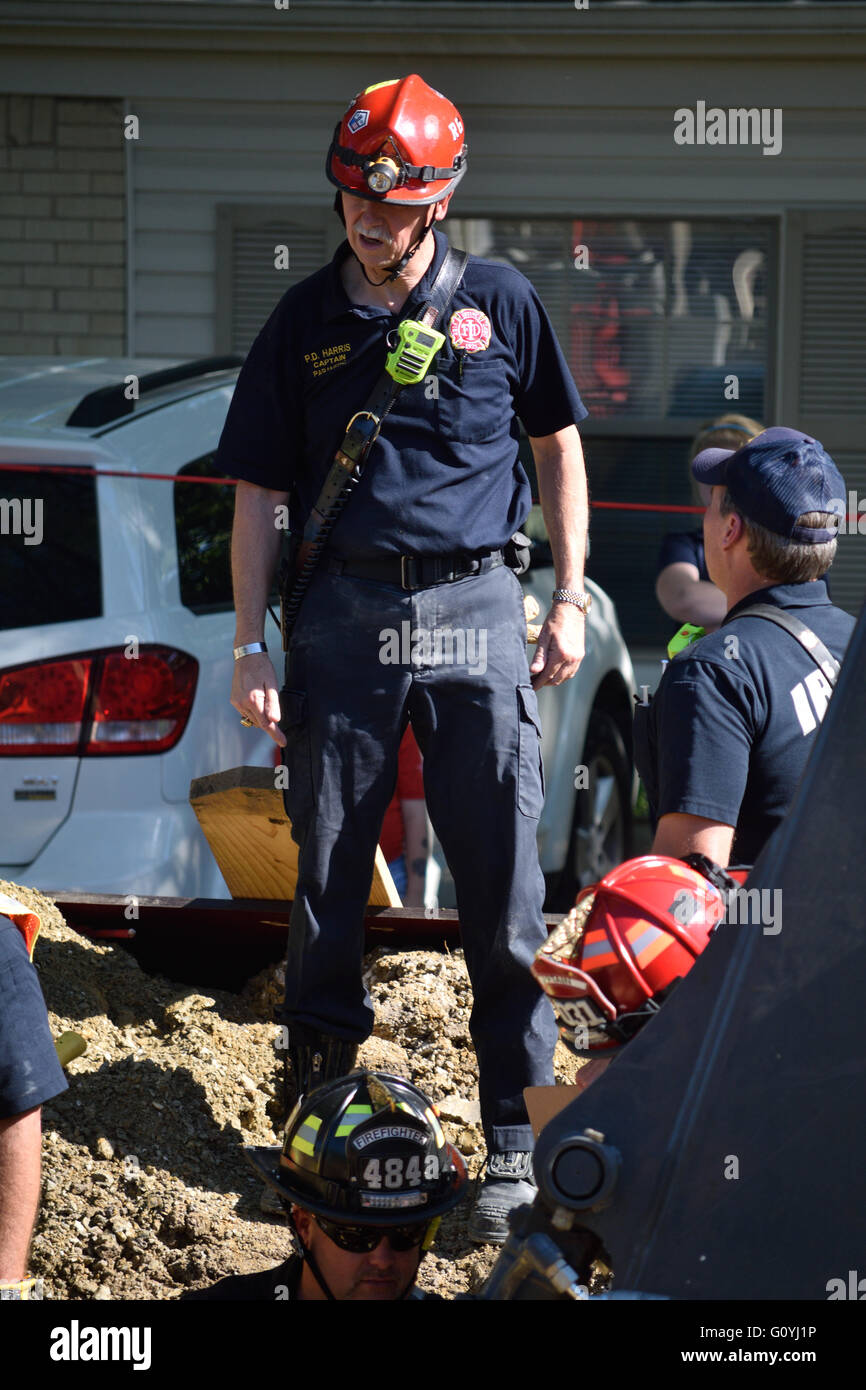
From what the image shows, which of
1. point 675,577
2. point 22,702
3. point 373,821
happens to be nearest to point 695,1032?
point 373,821

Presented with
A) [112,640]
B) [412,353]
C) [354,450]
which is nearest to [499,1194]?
[354,450]

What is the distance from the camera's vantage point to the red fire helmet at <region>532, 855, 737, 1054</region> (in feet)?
7.13

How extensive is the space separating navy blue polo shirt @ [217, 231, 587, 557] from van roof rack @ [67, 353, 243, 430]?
1537 millimetres

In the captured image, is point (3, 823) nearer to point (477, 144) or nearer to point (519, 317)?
point (519, 317)

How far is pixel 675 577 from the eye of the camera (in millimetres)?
5352

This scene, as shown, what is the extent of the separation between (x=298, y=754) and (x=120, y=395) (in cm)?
213

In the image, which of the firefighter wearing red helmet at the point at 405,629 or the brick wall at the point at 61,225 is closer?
the firefighter wearing red helmet at the point at 405,629

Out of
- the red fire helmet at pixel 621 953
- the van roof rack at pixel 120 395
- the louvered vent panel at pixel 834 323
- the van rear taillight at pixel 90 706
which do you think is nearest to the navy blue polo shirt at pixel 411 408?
the van rear taillight at pixel 90 706

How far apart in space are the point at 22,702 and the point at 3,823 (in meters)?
0.35

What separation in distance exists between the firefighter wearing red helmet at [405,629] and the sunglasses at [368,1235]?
0.84 m

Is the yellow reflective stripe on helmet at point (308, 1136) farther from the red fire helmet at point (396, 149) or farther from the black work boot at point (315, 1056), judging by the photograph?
the red fire helmet at point (396, 149)

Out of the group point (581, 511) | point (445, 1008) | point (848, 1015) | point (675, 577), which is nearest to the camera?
point (848, 1015)

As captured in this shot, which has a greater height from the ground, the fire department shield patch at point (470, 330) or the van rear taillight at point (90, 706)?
the fire department shield patch at point (470, 330)

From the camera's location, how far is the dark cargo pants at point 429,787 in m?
3.44
